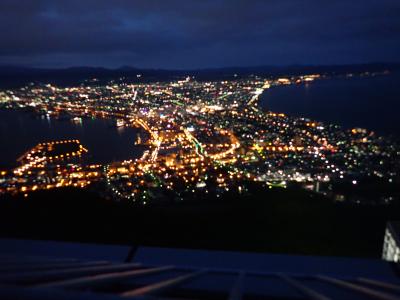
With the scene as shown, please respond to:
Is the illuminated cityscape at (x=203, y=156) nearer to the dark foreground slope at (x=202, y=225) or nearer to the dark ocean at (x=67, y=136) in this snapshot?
the dark ocean at (x=67, y=136)

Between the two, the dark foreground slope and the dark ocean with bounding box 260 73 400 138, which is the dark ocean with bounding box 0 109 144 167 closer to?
the dark foreground slope

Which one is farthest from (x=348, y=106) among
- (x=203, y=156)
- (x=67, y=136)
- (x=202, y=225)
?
(x=202, y=225)

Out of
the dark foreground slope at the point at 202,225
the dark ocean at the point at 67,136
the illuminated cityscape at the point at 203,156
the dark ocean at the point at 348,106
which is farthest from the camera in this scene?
the dark ocean at the point at 348,106

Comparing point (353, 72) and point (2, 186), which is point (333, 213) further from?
point (353, 72)

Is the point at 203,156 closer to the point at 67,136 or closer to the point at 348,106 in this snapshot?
the point at 67,136

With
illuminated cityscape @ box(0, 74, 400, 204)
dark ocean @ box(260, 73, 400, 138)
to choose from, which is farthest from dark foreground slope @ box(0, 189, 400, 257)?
dark ocean @ box(260, 73, 400, 138)

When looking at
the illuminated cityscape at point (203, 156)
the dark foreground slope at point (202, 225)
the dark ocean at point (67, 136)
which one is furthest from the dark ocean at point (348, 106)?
the dark foreground slope at point (202, 225)

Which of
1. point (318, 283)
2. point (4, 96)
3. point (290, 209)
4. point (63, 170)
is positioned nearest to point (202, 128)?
point (63, 170)
